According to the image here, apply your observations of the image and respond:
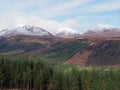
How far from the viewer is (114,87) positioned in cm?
15788

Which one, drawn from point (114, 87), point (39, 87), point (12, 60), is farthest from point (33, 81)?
point (114, 87)

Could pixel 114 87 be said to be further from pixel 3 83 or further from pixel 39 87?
pixel 3 83

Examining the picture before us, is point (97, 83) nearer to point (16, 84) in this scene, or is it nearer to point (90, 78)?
point (90, 78)

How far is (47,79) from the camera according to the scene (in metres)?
163

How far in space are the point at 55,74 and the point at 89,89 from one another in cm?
1664

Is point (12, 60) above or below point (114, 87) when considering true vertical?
above

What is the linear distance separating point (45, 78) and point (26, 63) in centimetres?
1193

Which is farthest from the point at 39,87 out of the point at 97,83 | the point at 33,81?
the point at 97,83

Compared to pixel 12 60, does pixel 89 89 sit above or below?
below

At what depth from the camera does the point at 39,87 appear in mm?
162125

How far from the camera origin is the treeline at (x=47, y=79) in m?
160

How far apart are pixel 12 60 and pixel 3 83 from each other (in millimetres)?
11678

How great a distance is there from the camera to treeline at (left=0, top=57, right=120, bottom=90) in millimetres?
159750

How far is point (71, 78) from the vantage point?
16125 cm
